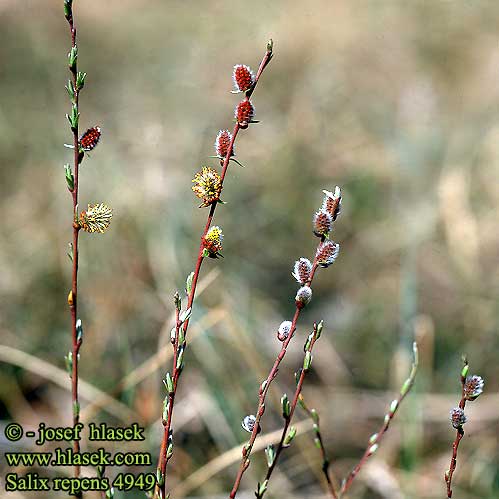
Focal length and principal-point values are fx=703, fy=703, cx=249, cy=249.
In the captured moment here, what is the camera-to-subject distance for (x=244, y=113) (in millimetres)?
936

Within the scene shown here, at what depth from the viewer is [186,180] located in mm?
3607

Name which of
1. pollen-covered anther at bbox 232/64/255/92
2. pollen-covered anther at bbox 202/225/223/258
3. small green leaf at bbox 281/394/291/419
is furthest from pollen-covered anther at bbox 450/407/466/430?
pollen-covered anther at bbox 232/64/255/92

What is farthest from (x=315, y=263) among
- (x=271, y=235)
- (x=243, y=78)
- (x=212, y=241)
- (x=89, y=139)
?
(x=271, y=235)

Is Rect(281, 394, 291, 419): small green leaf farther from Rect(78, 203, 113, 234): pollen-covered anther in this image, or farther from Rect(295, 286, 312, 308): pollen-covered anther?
Rect(78, 203, 113, 234): pollen-covered anther

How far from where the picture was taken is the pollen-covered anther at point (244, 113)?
0.93 m

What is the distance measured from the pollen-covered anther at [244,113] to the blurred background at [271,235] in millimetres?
621

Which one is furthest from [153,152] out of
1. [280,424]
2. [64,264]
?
[280,424]

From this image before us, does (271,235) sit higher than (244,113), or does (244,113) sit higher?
(271,235)

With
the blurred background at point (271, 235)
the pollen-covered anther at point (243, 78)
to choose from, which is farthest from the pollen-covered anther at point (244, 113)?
the blurred background at point (271, 235)

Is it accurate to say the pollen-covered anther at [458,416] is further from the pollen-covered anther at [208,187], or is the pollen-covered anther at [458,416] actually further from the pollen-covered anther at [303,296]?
the pollen-covered anther at [208,187]

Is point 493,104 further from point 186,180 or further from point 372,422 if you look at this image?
point 372,422

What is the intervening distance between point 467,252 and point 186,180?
56.1 inches

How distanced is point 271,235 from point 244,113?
95.2 inches

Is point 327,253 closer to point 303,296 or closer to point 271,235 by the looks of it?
point 303,296
